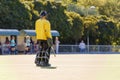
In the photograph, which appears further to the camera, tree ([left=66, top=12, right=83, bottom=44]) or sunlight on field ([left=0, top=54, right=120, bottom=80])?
tree ([left=66, top=12, right=83, bottom=44])

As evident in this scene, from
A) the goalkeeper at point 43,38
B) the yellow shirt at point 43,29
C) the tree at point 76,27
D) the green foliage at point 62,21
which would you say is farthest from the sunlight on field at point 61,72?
the tree at point 76,27

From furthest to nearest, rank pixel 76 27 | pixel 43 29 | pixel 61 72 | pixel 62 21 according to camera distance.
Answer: pixel 76 27
pixel 62 21
pixel 43 29
pixel 61 72

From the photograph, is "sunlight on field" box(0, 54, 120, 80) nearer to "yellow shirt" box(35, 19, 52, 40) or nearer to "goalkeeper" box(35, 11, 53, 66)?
"goalkeeper" box(35, 11, 53, 66)

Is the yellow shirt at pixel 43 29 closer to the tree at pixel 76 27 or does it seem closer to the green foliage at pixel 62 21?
the green foliage at pixel 62 21

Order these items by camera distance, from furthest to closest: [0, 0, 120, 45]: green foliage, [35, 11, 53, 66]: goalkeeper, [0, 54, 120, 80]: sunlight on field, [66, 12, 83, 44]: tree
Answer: [66, 12, 83, 44]: tree < [0, 0, 120, 45]: green foliage < [35, 11, 53, 66]: goalkeeper < [0, 54, 120, 80]: sunlight on field

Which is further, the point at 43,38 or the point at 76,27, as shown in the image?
the point at 76,27

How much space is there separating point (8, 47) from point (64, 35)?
18150 mm

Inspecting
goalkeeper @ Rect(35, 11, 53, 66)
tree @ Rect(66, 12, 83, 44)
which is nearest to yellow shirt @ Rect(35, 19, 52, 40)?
goalkeeper @ Rect(35, 11, 53, 66)

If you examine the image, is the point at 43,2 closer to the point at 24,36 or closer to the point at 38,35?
the point at 24,36

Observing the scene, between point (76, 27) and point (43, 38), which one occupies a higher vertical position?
point (76, 27)

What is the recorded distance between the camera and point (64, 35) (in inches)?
2167

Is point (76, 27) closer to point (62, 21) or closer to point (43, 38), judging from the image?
point (62, 21)

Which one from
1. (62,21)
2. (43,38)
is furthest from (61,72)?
(62,21)

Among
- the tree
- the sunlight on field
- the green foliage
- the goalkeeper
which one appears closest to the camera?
the sunlight on field
